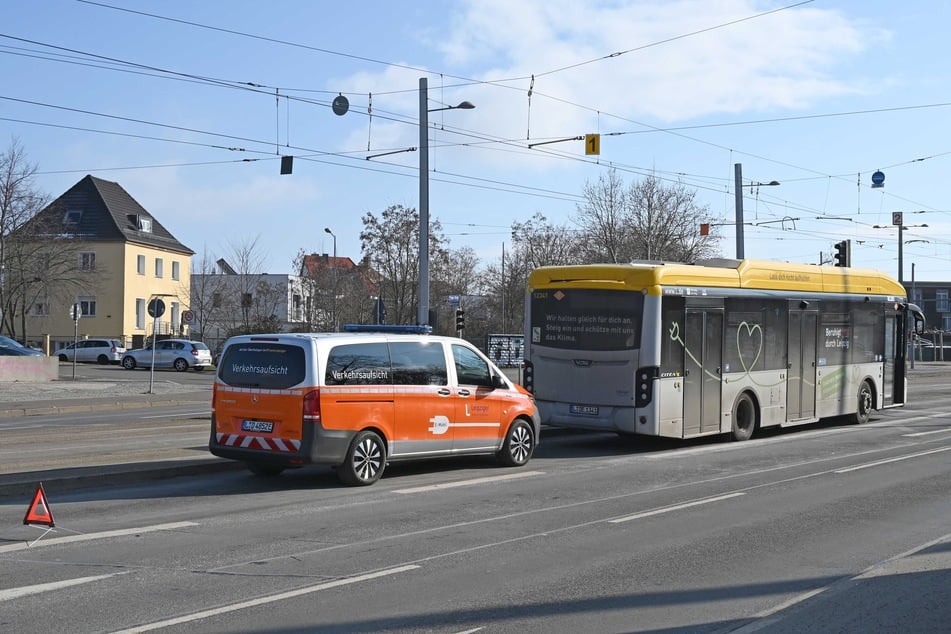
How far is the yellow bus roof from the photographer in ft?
53.6

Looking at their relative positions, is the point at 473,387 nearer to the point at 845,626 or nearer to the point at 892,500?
the point at 892,500

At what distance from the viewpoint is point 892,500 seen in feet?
38.1

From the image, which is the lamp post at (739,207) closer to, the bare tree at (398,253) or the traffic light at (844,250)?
the traffic light at (844,250)

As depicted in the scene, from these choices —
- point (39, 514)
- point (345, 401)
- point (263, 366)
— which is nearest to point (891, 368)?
point (345, 401)

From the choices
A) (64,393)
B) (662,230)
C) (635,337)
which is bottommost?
(64,393)

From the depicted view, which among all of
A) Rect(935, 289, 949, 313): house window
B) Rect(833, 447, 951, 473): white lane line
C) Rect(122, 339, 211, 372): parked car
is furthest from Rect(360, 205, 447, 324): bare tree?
Rect(935, 289, 949, 313): house window

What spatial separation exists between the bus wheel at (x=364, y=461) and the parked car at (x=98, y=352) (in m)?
46.8

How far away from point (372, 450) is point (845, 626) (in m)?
6.85

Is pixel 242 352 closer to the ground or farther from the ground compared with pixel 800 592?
farther from the ground

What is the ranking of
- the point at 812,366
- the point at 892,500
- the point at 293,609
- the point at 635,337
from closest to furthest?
1. the point at 293,609
2. the point at 892,500
3. the point at 635,337
4. the point at 812,366

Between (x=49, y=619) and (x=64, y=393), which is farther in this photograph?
(x=64, y=393)

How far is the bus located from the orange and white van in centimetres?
330

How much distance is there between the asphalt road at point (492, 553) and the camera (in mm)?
6457

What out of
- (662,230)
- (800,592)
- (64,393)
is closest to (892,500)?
(800,592)
